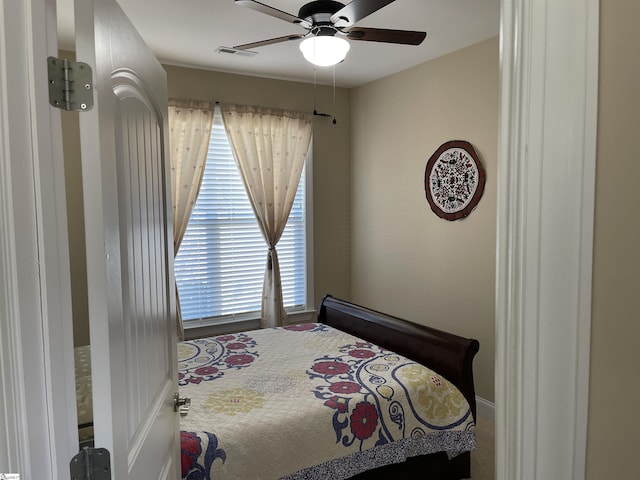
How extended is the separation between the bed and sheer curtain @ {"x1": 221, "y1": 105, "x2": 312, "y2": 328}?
3.88 feet

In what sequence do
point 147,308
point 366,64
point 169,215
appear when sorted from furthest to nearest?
point 366,64, point 169,215, point 147,308

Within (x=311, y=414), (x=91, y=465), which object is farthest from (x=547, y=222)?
(x=311, y=414)

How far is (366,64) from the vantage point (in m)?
3.75

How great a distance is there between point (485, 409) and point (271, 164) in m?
2.64

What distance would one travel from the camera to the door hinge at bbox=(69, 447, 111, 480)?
853mm

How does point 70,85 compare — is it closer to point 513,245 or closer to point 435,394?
point 513,245

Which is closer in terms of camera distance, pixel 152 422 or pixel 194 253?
pixel 152 422

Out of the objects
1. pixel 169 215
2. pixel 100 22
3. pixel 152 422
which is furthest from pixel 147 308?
pixel 100 22

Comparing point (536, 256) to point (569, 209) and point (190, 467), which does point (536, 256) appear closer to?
point (569, 209)

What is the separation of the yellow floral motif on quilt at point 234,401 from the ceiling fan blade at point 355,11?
1.84 meters

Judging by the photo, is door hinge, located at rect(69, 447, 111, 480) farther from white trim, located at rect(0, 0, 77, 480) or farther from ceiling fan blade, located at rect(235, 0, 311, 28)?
ceiling fan blade, located at rect(235, 0, 311, 28)

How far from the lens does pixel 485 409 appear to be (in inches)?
132

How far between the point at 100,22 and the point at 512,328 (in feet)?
3.02

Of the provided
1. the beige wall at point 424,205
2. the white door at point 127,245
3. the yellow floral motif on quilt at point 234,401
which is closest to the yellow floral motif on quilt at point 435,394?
the yellow floral motif on quilt at point 234,401
